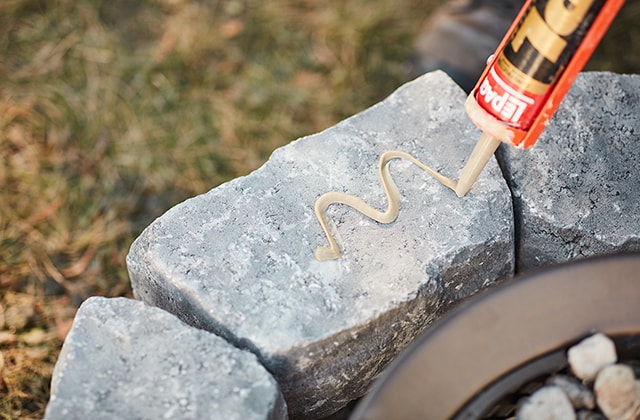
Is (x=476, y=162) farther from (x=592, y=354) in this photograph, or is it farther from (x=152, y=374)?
(x=152, y=374)

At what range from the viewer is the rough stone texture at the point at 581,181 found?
42.9 inches

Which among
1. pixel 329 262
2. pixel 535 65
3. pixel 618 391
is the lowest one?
pixel 329 262

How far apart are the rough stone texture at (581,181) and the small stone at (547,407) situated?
1.05ft

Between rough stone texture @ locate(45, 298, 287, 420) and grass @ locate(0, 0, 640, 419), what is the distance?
19.2 inches

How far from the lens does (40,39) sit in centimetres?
188

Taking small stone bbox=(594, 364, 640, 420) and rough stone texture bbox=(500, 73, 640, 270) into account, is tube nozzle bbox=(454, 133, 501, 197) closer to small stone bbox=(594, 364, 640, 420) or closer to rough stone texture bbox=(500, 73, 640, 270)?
rough stone texture bbox=(500, 73, 640, 270)

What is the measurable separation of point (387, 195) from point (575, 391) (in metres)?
0.40

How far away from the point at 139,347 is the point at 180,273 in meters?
0.13

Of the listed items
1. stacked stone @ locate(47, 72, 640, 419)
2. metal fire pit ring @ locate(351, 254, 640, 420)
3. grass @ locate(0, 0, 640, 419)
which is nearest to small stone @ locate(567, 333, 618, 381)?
metal fire pit ring @ locate(351, 254, 640, 420)

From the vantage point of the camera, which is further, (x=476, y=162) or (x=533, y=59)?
(x=476, y=162)

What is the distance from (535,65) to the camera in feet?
2.85

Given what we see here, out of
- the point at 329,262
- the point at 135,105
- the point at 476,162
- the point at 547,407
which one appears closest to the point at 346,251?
the point at 329,262

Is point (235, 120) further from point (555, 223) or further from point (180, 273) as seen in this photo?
point (555, 223)

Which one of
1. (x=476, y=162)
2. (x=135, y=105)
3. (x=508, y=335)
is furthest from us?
(x=135, y=105)
